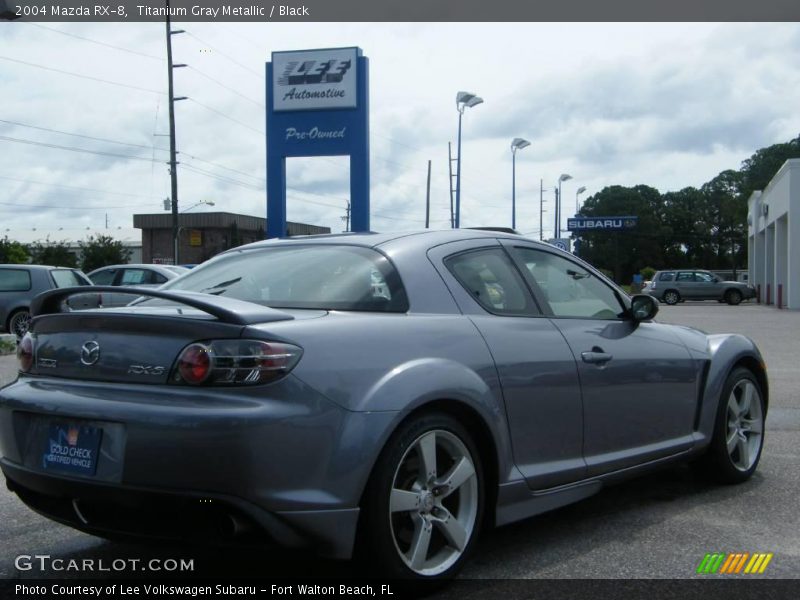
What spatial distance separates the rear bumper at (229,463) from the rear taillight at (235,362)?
0.04 m

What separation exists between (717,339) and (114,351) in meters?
3.57

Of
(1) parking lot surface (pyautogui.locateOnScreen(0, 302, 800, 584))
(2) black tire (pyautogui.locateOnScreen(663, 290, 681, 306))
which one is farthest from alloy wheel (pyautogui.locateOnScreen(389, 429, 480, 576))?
(2) black tire (pyautogui.locateOnScreen(663, 290, 681, 306))

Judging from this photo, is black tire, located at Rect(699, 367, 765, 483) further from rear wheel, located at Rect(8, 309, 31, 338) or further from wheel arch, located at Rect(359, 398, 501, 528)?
rear wheel, located at Rect(8, 309, 31, 338)

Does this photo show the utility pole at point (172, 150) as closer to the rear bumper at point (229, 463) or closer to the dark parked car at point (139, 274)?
the dark parked car at point (139, 274)

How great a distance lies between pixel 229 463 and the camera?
2.95 m

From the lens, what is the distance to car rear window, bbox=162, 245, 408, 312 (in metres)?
3.67

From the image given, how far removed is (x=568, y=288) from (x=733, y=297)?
40.6 meters

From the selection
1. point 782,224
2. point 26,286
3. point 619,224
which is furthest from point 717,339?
point 619,224

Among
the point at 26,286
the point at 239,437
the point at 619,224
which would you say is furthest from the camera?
the point at 619,224

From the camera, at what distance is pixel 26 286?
58.8ft

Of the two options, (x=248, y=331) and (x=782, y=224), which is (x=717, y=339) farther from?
(x=782, y=224)

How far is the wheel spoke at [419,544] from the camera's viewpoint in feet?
11.1

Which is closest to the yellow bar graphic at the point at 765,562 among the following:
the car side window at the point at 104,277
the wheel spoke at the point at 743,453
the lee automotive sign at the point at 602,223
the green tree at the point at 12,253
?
the wheel spoke at the point at 743,453

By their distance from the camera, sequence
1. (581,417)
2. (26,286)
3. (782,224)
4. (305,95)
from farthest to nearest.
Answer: (782,224) → (305,95) → (26,286) → (581,417)
